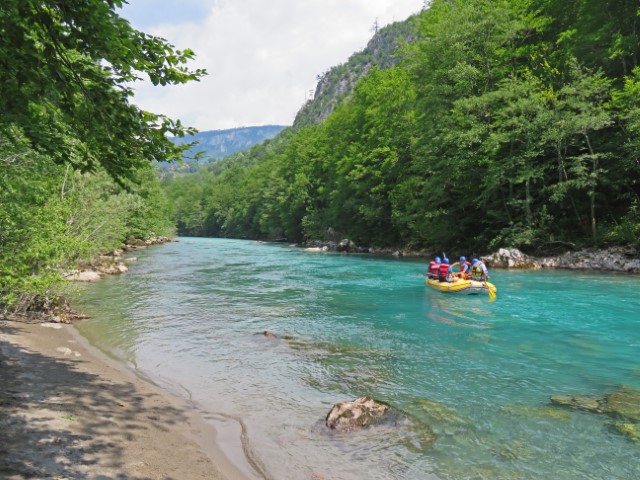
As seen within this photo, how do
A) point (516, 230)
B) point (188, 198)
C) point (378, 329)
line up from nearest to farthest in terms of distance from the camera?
point (378, 329)
point (516, 230)
point (188, 198)

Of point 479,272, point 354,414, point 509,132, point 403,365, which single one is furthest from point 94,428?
point 509,132

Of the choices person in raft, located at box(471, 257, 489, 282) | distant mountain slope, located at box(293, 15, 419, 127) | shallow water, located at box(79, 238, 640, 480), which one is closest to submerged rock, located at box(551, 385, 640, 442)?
shallow water, located at box(79, 238, 640, 480)

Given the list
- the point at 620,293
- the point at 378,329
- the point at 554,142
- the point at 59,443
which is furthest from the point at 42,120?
the point at 554,142

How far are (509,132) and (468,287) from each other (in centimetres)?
1338

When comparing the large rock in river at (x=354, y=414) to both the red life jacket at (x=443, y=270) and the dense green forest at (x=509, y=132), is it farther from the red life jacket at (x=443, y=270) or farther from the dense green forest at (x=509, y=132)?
the dense green forest at (x=509, y=132)

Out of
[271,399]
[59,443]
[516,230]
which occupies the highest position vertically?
[516,230]

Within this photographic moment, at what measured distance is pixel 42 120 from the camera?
17.0ft

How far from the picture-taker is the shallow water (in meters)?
5.43

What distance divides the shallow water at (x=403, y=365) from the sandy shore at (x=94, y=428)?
0.64 meters

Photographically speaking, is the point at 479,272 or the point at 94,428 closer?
the point at 94,428

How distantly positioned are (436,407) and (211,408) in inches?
141

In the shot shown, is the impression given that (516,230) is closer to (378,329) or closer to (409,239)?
(409,239)

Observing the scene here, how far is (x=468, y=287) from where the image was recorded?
17016 mm

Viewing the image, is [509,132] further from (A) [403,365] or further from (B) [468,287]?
(A) [403,365]
